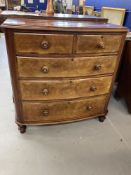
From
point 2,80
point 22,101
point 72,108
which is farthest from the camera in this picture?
point 2,80

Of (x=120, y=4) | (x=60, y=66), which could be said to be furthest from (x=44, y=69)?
(x=120, y=4)

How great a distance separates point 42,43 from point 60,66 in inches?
8.6

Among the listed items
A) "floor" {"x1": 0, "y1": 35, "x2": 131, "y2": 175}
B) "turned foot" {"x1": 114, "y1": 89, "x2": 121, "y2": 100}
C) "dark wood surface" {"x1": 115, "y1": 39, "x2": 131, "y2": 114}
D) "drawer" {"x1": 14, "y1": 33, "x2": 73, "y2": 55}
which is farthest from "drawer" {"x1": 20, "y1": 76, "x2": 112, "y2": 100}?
"turned foot" {"x1": 114, "y1": 89, "x2": 121, "y2": 100}

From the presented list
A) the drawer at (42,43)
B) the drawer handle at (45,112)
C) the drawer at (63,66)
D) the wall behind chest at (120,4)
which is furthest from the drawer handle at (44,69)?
the wall behind chest at (120,4)

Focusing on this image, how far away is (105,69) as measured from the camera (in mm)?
1385

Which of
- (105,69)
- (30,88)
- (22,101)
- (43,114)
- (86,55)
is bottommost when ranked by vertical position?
(43,114)

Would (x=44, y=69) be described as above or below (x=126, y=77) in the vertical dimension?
above

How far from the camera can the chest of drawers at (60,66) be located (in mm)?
1100

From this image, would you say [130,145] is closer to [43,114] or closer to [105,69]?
[105,69]

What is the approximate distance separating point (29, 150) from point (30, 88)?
51cm

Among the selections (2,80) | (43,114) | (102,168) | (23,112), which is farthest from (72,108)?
(2,80)

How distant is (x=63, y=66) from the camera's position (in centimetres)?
124

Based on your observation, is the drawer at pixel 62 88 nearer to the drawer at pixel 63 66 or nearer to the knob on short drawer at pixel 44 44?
the drawer at pixel 63 66

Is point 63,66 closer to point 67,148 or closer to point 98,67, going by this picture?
point 98,67
